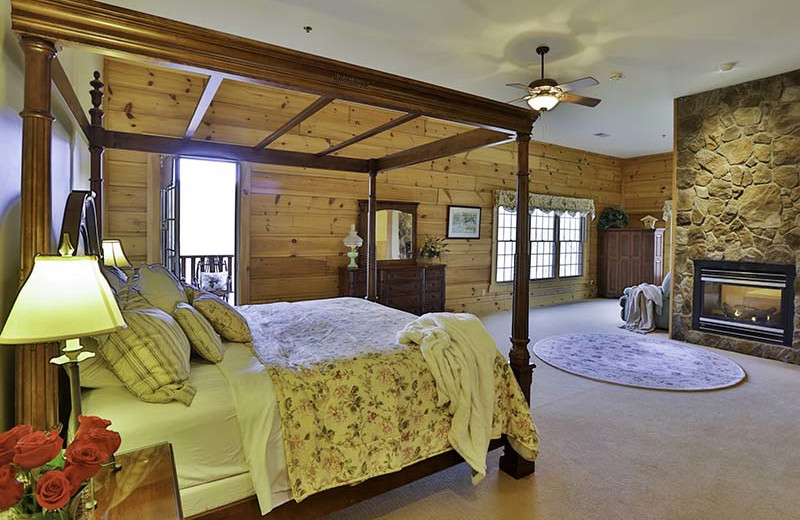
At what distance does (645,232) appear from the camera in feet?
27.3

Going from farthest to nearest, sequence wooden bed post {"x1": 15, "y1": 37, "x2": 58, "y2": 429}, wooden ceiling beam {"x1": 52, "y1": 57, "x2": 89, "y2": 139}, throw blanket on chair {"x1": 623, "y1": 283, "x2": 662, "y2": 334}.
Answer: throw blanket on chair {"x1": 623, "y1": 283, "x2": 662, "y2": 334}
wooden ceiling beam {"x1": 52, "y1": 57, "x2": 89, "y2": 139}
wooden bed post {"x1": 15, "y1": 37, "x2": 58, "y2": 429}

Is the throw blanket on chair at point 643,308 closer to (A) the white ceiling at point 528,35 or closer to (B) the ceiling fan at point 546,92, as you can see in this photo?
(A) the white ceiling at point 528,35

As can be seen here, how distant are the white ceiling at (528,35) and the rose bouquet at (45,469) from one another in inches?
126

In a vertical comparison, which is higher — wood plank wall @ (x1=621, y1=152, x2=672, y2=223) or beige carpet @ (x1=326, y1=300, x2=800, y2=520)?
wood plank wall @ (x1=621, y1=152, x2=672, y2=223)

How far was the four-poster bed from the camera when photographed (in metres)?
1.26

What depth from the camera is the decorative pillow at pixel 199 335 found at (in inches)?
75.3

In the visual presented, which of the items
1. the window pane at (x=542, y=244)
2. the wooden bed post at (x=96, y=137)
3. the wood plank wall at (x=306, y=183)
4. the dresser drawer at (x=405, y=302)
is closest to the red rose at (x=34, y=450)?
the wooden bed post at (x=96, y=137)

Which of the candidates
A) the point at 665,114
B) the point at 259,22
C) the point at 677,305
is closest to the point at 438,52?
the point at 259,22

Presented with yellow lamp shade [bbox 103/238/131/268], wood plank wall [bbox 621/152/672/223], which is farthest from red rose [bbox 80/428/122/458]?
wood plank wall [bbox 621/152/672/223]

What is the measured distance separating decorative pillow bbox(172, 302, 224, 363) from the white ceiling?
8.08ft

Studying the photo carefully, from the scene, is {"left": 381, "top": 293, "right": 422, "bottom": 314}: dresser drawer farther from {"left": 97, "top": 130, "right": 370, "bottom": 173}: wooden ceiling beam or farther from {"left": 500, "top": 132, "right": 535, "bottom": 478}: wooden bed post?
{"left": 500, "top": 132, "right": 535, "bottom": 478}: wooden bed post

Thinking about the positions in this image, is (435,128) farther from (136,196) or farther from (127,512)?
(127,512)

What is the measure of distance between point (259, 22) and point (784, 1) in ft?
13.2

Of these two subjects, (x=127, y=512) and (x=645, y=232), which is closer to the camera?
(x=127, y=512)
